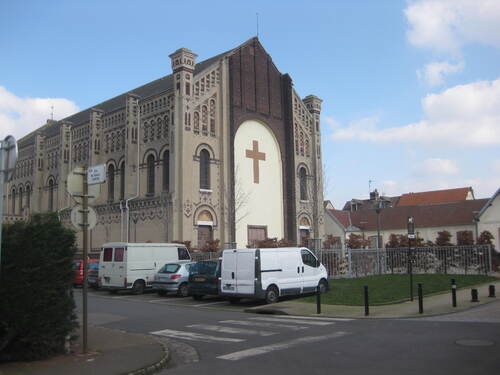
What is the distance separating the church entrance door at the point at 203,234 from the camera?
3145cm

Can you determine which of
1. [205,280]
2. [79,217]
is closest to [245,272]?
[205,280]

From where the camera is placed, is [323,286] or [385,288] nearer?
[323,286]

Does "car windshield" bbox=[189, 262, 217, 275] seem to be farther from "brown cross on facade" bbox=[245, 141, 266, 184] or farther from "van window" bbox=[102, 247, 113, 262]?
"brown cross on facade" bbox=[245, 141, 266, 184]

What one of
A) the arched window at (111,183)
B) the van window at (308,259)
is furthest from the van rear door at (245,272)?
the arched window at (111,183)

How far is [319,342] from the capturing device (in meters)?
10.2

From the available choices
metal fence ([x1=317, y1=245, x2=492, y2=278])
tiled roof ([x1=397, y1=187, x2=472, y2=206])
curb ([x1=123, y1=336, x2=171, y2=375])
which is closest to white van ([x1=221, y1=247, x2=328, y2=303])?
metal fence ([x1=317, y1=245, x2=492, y2=278])

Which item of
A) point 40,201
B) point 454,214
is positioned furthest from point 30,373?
point 454,214

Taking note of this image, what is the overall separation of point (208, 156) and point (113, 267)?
1180 centimetres

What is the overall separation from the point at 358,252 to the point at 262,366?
66.1 ft

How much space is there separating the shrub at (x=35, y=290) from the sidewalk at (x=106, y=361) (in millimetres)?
336

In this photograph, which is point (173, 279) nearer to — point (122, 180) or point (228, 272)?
point (228, 272)

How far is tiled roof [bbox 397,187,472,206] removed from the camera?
2677 inches

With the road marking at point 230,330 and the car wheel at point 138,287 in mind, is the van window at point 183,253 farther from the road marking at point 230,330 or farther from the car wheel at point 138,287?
the road marking at point 230,330

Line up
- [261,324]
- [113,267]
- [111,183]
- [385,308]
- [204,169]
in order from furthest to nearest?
[111,183] → [204,169] → [113,267] → [385,308] → [261,324]
